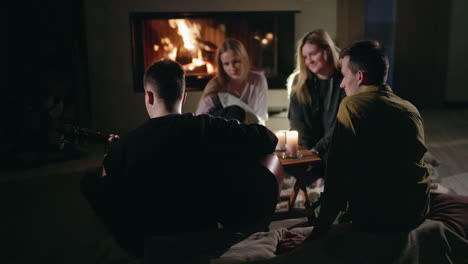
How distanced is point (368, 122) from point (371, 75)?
0.22 meters

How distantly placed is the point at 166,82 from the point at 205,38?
3247 mm

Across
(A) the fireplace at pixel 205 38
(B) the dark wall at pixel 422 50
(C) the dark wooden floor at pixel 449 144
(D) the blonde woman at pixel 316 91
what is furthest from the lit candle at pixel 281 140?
(B) the dark wall at pixel 422 50

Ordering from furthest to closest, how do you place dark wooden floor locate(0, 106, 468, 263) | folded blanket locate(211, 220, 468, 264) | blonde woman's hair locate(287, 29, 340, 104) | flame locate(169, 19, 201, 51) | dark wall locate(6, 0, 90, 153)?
flame locate(169, 19, 201, 51), dark wall locate(6, 0, 90, 153), blonde woman's hair locate(287, 29, 340, 104), dark wooden floor locate(0, 106, 468, 263), folded blanket locate(211, 220, 468, 264)

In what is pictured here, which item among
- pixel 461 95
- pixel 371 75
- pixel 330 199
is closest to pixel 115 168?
pixel 330 199

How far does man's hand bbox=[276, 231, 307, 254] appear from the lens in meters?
1.56

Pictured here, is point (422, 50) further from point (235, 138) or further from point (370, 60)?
point (235, 138)

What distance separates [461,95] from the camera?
666 cm

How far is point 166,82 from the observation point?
134 centimetres

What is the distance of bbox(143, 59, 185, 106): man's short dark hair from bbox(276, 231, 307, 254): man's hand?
2.30 feet

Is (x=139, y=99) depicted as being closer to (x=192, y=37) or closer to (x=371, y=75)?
(x=192, y=37)

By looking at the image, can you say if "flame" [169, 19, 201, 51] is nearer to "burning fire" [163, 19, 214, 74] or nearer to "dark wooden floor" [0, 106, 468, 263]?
"burning fire" [163, 19, 214, 74]

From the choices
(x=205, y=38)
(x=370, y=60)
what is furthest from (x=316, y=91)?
(x=205, y=38)

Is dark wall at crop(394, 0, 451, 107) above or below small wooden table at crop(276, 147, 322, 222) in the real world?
above

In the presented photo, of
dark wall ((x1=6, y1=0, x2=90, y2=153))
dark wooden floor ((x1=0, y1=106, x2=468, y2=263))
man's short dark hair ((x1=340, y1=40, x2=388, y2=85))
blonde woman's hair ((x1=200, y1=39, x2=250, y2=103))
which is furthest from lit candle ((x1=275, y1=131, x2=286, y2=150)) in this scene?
dark wall ((x1=6, y1=0, x2=90, y2=153))
